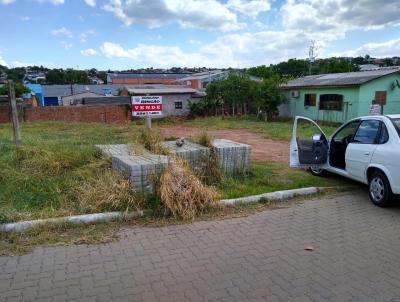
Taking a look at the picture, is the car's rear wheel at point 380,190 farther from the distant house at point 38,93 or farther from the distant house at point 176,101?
the distant house at point 38,93

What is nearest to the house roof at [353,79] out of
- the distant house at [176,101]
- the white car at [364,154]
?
the distant house at [176,101]

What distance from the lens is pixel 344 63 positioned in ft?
A: 163

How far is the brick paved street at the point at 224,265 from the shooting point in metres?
3.28

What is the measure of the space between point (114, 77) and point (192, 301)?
92.1 metres

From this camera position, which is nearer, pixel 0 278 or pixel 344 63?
pixel 0 278

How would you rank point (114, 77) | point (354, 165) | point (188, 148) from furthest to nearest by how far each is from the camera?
point (114, 77) < point (188, 148) < point (354, 165)

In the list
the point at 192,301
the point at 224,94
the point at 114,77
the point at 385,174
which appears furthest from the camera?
the point at 114,77

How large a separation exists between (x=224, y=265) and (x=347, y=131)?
4799 mm

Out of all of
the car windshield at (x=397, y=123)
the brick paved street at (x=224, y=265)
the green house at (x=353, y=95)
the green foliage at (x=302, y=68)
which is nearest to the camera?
the brick paved street at (x=224, y=265)

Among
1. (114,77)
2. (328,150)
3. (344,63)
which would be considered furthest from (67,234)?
(114,77)

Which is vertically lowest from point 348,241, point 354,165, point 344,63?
point 348,241

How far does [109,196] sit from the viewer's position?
530cm

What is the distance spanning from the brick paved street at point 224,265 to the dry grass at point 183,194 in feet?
1.07

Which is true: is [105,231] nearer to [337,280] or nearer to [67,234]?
[67,234]
